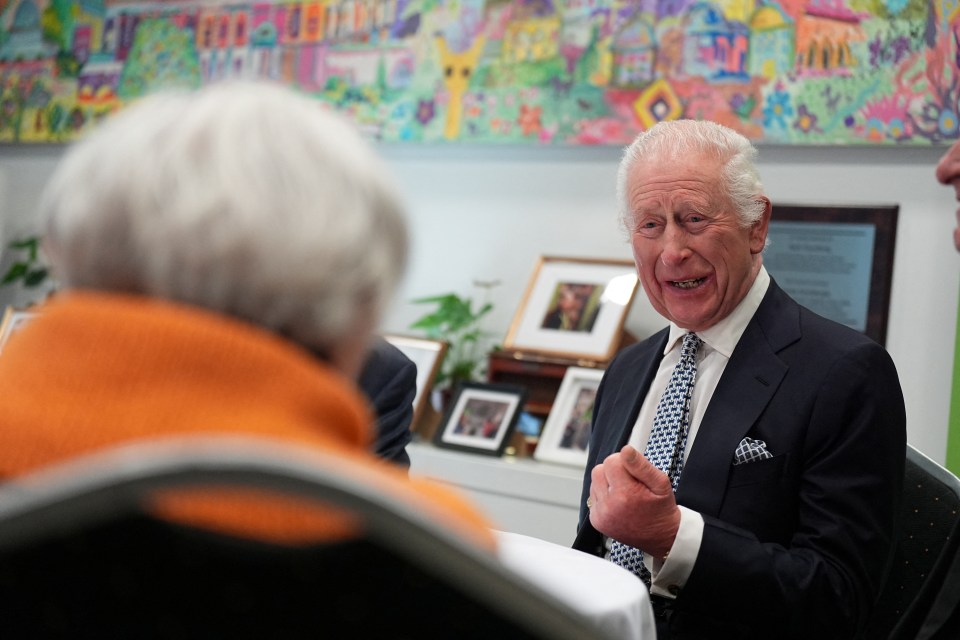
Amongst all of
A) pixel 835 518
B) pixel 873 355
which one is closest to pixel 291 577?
pixel 835 518

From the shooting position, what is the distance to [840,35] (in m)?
3.86

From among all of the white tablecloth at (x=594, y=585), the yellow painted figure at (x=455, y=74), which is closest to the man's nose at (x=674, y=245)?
the white tablecloth at (x=594, y=585)

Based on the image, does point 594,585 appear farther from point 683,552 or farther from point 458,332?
point 458,332

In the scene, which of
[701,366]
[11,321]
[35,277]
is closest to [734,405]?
[701,366]

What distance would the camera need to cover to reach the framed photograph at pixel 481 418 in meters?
4.19

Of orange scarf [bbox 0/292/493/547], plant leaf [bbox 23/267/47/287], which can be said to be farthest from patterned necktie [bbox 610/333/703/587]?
plant leaf [bbox 23/267/47/287]

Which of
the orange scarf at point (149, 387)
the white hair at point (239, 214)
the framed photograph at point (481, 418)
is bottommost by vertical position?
the framed photograph at point (481, 418)

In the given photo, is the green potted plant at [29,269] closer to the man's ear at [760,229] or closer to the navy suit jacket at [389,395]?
the navy suit jacket at [389,395]

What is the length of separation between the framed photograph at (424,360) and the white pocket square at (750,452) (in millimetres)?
2421

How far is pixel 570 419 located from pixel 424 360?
0.77 metres

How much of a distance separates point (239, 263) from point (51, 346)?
14 cm

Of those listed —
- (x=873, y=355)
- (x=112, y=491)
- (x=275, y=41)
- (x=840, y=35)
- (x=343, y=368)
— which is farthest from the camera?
(x=275, y=41)

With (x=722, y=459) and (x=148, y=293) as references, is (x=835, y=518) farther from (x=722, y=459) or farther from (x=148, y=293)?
(x=148, y=293)

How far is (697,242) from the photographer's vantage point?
2408 millimetres
